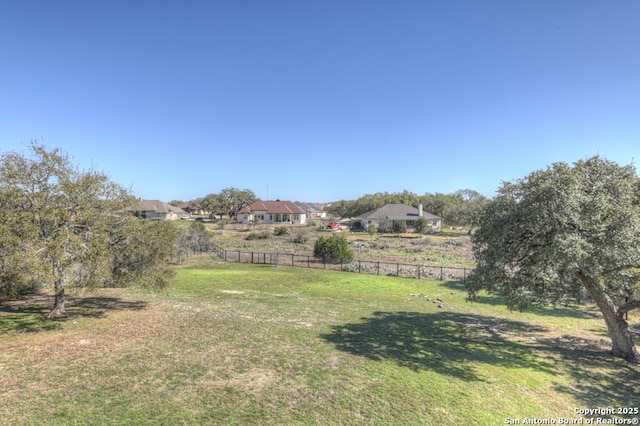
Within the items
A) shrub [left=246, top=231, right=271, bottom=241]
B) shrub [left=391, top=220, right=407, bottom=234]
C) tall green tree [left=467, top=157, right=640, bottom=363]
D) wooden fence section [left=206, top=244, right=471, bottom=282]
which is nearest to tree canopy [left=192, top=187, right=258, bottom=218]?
shrub [left=246, top=231, right=271, bottom=241]

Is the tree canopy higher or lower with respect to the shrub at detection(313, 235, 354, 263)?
higher

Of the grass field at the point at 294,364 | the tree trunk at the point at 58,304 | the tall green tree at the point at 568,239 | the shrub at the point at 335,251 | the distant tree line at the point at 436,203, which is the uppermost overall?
the distant tree line at the point at 436,203

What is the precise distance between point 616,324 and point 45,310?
830 inches

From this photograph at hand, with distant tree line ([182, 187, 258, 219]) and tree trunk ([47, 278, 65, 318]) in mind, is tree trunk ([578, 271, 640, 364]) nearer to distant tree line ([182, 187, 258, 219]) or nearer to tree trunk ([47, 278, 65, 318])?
tree trunk ([47, 278, 65, 318])

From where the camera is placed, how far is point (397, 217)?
68.8 metres

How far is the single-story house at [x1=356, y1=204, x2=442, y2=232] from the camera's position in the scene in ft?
220

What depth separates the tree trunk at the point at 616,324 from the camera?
1042cm

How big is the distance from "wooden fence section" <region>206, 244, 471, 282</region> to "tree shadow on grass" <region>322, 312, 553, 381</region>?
10448mm

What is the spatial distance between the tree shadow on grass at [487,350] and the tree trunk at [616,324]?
1.33 ft

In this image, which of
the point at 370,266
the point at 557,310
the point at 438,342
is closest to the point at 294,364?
the point at 438,342

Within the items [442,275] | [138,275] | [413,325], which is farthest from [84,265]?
[442,275]

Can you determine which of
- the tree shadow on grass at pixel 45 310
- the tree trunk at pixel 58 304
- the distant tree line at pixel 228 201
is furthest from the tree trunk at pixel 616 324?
the distant tree line at pixel 228 201

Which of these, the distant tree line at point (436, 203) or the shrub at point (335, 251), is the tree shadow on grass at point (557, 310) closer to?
the shrub at point (335, 251)

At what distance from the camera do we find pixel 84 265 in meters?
11.1
